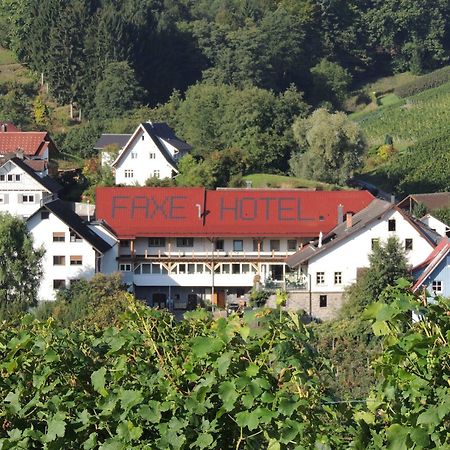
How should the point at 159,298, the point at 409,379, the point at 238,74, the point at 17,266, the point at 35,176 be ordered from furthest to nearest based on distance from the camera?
the point at 238,74, the point at 35,176, the point at 159,298, the point at 17,266, the point at 409,379

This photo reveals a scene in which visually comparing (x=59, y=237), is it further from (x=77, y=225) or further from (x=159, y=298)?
(x=159, y=298)

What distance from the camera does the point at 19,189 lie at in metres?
36.8

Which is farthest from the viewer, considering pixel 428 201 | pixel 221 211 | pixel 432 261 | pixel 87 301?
pixel 428 201

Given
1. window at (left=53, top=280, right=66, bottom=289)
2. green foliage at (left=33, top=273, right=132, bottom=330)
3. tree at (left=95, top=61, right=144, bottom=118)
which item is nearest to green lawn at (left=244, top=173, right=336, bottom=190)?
window at (left=53, top=280, right=66, bottom=289)

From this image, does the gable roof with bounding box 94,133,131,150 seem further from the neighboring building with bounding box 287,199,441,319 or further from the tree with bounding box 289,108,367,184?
the neighboring building with bounding box 287,199,441,319

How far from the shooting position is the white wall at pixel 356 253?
1190 inches

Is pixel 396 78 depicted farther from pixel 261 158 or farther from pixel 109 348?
pixel 109 348

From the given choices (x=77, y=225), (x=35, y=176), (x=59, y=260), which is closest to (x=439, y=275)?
(x=59, y=260)

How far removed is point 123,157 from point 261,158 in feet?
15.0

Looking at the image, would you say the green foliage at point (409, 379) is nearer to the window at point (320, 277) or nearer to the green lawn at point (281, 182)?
the window at point (320, 277)

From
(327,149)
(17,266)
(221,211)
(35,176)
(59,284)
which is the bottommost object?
(59,284)

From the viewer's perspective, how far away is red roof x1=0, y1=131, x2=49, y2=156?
4273 cm

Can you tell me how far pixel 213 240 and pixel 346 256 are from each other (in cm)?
427

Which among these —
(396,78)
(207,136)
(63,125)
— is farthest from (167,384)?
(396,78)
